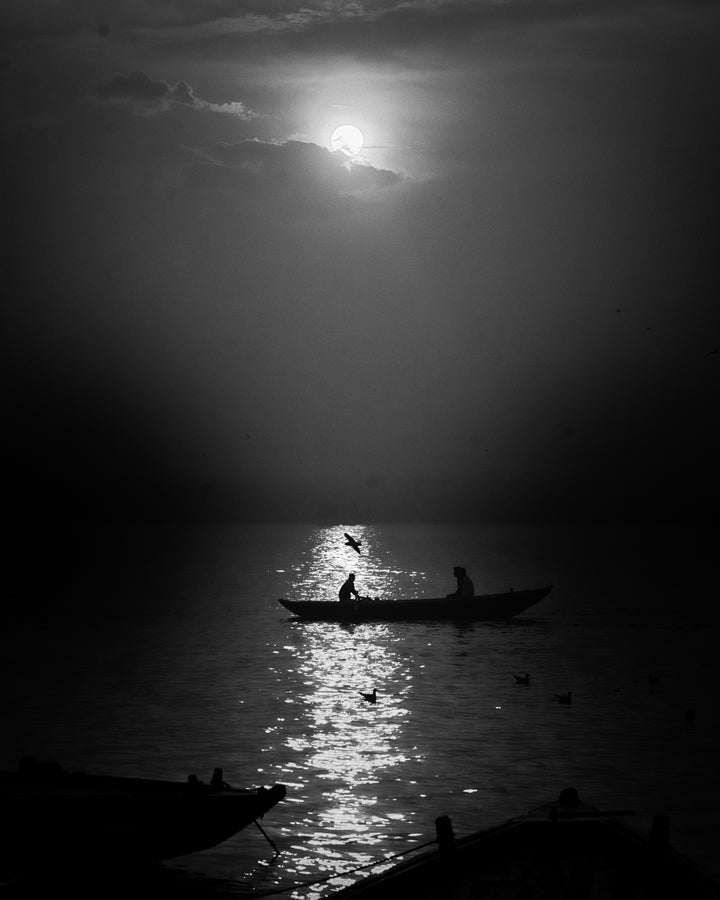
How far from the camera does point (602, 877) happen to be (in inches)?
532

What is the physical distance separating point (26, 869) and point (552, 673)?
32.5 m

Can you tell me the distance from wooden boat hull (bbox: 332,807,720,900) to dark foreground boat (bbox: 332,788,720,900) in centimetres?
1

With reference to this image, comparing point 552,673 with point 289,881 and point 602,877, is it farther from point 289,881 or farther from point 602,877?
point 602,877

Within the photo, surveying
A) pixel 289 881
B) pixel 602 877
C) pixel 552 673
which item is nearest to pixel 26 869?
pixel 289 881

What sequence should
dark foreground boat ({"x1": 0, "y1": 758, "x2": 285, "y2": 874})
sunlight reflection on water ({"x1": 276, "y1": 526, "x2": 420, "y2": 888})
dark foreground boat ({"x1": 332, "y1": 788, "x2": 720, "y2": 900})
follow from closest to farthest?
dark foreground boat ({"x1": 332, "y1": 788, "x2": 720, "y2": 900})
dark foreground boat ({"x1": 0, "y1": 758, "x2": 285, "y2": 874})
sunlight reflection on water ({"x1": 276, "y1": 526, "x2": 420, "y2": 888})

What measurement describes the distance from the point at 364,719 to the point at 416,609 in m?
22.1

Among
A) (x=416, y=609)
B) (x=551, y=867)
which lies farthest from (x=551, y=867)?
(x=416, y=609)

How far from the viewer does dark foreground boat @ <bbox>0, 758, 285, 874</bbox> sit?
16.8 m

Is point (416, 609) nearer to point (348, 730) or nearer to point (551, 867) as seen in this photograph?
point (348, 730)

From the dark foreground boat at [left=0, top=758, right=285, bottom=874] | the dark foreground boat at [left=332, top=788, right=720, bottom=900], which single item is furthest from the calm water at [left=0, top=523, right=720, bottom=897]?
the dark foreground boat at [left=332, top=788, right=720, bottom=900]

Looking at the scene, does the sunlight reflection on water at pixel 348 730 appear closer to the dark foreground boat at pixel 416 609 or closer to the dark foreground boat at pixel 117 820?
the dark foreground boat at pixel 416 609

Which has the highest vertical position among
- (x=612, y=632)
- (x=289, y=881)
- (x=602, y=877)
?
(x=612, y=632)

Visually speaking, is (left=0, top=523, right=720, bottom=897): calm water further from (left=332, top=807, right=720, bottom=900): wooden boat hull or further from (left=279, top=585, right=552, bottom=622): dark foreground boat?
(left=332, top=807, right=720, bottom=900): wooden boat hull

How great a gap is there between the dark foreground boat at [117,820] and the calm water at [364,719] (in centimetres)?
119
